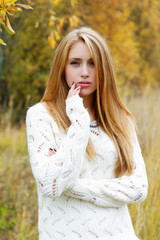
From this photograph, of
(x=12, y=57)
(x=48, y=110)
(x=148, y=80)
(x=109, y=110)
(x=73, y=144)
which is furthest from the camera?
(x=148, y=80)

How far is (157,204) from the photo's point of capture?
9.07 feet

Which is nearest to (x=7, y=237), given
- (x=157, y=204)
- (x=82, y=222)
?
(x=157, y=204)

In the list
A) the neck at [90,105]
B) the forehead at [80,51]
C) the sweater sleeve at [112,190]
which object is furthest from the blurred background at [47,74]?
the forehead at [80,51]

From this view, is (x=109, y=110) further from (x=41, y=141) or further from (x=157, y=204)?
(x=157, y=204)

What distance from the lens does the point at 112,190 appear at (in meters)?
1.81

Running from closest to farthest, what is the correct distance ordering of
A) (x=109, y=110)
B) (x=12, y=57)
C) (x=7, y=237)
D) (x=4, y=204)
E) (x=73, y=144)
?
1. (x=73, y=144)
2. (x=109, y=110)
3. (x=7, y=237)
4. (x=4, y=204)
5. (x=12, y=57)

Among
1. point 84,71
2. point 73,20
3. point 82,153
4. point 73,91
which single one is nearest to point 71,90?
point 73,91

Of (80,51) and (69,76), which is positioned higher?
(80,51)

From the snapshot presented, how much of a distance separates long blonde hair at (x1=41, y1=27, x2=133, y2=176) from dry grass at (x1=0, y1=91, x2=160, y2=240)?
63 centimetres

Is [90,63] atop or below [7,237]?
atop

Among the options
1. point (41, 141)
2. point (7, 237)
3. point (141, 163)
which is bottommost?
point (7, 237)

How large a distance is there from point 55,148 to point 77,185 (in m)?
0.22

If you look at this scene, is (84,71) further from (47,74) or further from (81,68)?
(47,74)

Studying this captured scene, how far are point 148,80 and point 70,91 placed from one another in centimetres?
1001
